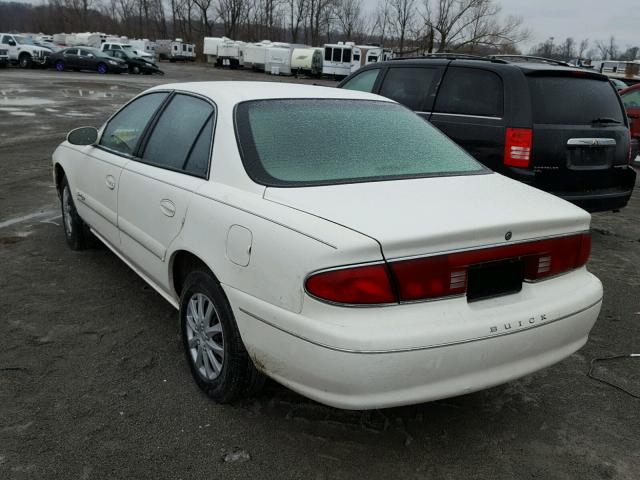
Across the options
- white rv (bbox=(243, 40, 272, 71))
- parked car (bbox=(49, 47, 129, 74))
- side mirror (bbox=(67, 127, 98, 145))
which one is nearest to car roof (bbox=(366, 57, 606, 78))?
side mirror (bbox=(67, 127, 98, 145))

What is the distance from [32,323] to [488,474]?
2.82m

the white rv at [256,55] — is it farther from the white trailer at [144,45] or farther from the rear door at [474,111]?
the rear door at [474,111]

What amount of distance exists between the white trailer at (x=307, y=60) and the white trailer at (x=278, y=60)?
61 cm

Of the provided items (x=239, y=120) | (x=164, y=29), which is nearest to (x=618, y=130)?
(x=239, y=120)

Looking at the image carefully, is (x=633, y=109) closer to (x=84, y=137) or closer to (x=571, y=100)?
(x=571, y=100)

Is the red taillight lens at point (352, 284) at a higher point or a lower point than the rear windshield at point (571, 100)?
lower

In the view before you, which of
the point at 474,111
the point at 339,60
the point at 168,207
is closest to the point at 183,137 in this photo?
the point at 168,207

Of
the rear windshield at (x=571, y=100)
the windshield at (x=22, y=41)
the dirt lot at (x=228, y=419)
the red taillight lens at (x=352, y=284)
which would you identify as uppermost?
the windshield at (x=22, y=41)

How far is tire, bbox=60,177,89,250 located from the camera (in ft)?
16.0

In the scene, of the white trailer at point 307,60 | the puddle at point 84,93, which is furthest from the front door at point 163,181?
the white trailer at point 307,60

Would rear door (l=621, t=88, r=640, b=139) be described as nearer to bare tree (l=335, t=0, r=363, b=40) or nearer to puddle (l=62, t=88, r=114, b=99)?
puddle (l=62, t=88, r=114, b=99)

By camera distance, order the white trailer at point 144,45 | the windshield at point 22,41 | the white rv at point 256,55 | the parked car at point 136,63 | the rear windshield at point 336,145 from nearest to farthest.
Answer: the rear windshield at point 336,145 < the windshield at point 22,41 < the parked car at point 136,63 < the white rv at point 256,55 < the white trailer at point 144,45

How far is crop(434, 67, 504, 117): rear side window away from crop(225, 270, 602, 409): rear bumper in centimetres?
315

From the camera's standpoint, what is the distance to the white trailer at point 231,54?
56156 mm
